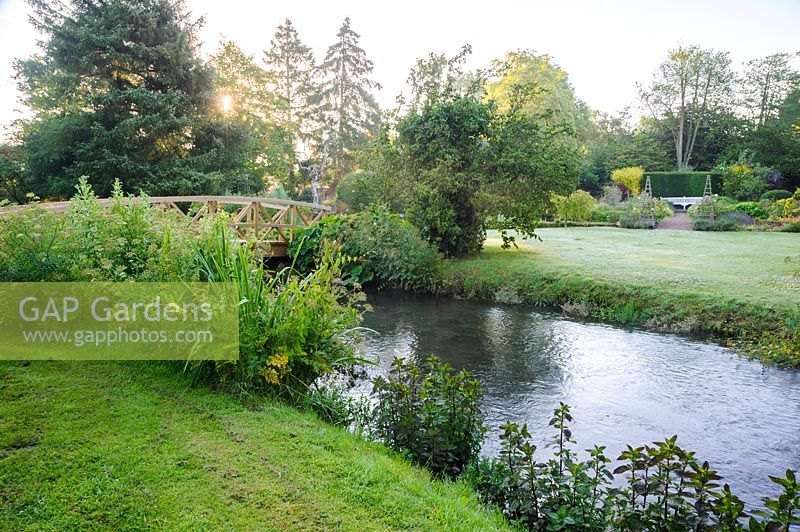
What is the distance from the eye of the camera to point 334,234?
36.2 feet

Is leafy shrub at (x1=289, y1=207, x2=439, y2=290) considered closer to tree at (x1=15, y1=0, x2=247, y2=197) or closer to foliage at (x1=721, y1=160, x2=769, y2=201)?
tree at (x1=15, y1=0, x2=247, y2=197)

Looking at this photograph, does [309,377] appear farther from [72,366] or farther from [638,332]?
[638,332]

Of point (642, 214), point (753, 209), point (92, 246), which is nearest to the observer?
point (92, 246)

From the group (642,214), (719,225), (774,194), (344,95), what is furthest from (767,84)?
(344,95)

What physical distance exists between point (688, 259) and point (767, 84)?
92.5ft

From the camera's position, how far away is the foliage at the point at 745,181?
2181 cm

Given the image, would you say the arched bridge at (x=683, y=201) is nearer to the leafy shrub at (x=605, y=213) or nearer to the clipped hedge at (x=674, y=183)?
the clipped hedge at (x=674, y=183)

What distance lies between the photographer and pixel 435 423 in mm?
2873

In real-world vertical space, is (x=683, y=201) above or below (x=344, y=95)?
below

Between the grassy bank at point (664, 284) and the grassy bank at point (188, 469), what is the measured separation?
5025 millimetres

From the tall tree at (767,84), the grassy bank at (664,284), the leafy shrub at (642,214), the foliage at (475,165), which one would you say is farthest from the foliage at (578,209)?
the tall tree at (767,84)

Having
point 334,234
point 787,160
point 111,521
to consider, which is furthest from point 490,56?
point 111,521

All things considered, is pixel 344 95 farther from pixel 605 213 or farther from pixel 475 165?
pixel 475 165

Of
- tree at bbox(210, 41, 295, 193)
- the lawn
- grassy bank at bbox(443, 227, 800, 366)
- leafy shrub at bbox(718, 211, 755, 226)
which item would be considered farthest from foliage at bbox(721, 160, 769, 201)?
tree at bbox(210, 41, 295, 193)
